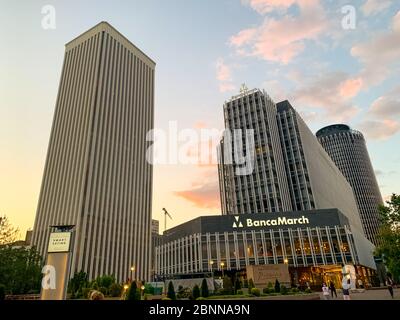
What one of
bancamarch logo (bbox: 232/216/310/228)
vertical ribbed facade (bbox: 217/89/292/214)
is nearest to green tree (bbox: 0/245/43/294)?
bancamarch logo (bbox: 232/216/310/228)

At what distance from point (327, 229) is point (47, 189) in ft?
Answer: 382

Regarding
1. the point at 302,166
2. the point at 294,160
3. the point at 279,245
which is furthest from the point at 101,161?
the point at 279,245

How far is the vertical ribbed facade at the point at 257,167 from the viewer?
11412cm

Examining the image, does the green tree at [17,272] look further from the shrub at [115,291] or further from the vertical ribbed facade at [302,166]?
the vertical ribbed facade at [302,166]

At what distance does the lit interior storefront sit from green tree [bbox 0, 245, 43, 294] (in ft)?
122

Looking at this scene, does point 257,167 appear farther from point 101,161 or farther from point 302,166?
point 101,161

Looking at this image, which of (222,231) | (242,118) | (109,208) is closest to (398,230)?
(222,231)

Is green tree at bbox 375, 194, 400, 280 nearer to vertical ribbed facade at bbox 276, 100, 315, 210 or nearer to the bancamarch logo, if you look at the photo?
the bancamarch logo

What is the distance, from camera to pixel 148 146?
161250 mm

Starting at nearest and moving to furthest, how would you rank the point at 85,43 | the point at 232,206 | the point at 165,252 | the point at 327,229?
the point at 327,229
the point at 165,252
the point at 232,206
the point at 85,43

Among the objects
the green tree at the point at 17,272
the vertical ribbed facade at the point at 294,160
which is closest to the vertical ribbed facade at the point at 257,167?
the vertical ribbed facade at the point at 294,160

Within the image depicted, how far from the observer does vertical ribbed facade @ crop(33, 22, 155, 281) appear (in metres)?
123
